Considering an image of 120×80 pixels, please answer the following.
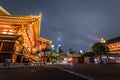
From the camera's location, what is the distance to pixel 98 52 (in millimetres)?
75688

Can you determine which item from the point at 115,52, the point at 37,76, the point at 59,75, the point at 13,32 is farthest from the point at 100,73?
the point at 115,52

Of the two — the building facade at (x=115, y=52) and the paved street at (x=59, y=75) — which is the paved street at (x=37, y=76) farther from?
the building facade at (x=115, y=52)

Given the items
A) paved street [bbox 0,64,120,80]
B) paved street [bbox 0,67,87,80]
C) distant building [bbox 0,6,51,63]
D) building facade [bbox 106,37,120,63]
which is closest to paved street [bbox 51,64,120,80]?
paved street [bbox 0,64,120,80]

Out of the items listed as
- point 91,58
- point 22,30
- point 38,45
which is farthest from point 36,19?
point 91,58

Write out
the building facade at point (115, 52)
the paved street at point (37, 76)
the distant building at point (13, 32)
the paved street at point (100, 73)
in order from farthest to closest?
1. the building facade at point (115, 52)
2. the distant building at point (13, 32)
3. the paved street at point (100, 73)
4. the paved street at point (37, 76)

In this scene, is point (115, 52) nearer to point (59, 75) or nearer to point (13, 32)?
point (13, 32)

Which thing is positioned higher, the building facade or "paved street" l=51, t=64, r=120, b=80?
the building facade

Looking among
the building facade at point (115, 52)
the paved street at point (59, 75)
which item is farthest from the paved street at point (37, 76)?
the building facade at point (115, 52)

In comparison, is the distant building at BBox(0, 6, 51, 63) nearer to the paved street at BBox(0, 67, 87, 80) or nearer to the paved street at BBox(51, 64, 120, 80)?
the paved street at BBox(51, 64, 120, 80)

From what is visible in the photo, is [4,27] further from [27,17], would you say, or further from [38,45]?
[38,45]

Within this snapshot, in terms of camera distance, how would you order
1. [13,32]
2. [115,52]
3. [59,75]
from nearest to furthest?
1. [59,75]
2. [13,32]
3. [115,52]

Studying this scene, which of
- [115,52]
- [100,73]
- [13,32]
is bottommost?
[100,73]

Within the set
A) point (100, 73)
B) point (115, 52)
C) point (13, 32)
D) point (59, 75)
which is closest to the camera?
point (59, 75)

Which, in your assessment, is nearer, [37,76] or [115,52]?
[37,76]
